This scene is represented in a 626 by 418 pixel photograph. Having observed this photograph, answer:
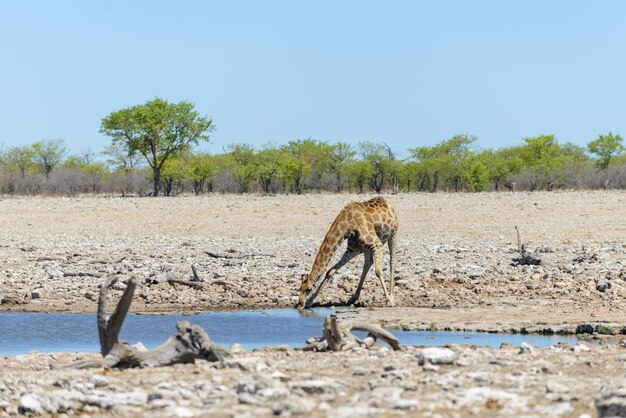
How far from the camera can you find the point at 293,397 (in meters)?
8.08

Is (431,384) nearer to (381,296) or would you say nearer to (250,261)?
(381,296)

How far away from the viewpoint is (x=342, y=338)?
1098 cm

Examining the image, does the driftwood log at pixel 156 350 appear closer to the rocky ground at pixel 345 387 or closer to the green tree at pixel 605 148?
the rocky ground at pixel 345 387

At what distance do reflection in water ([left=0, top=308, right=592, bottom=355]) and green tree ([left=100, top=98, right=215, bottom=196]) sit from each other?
46188 mm

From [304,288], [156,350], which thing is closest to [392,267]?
[304,288]

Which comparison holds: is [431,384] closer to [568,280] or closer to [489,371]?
[489,371]

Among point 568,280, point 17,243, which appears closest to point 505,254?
point 568,280

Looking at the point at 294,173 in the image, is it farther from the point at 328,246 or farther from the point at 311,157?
the point at 328,246

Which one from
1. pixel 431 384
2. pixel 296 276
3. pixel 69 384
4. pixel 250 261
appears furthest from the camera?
pixel 250 261

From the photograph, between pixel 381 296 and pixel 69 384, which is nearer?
pixel 69 384

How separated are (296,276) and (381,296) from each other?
2.25 m

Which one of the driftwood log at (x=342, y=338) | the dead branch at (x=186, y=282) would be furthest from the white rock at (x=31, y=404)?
the dead branch at (x=186, y=282)

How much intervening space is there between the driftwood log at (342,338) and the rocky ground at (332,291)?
0.80ft

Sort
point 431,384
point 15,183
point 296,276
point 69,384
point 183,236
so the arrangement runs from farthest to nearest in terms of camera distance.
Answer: point 15,183 < point 183,236 < point 296,276 < point 69,384 < point 431,384
